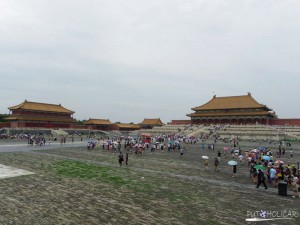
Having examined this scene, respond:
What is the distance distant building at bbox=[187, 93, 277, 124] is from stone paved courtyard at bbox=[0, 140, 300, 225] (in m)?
61.5

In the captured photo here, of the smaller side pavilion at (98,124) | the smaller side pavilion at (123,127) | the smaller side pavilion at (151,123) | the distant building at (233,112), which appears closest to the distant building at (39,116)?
the smaller side pavilion at (98,124)

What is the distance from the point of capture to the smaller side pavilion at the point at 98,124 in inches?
3674

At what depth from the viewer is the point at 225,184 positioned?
15.7m

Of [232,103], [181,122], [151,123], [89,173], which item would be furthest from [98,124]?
[89,173]

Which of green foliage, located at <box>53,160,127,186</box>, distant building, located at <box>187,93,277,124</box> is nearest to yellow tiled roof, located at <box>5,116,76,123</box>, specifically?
distant building, located at <box>187,93,277,124</box>

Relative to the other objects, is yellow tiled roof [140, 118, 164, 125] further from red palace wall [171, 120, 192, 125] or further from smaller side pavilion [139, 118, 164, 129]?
red palace wall [171, 120, 192, 125]

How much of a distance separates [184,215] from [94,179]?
7.75 m

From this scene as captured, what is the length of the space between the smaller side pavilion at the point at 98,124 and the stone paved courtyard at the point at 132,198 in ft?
248

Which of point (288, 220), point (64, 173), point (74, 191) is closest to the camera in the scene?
point (288, 220)

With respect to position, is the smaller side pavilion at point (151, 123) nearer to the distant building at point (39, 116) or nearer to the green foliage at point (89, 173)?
the distant building at point (39, 116)

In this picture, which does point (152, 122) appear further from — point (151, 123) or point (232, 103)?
point (232, 103)

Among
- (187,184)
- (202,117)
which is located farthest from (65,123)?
(187,184)

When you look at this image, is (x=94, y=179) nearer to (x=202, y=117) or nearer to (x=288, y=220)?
(x=288, y=220)

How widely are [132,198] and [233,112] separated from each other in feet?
243
